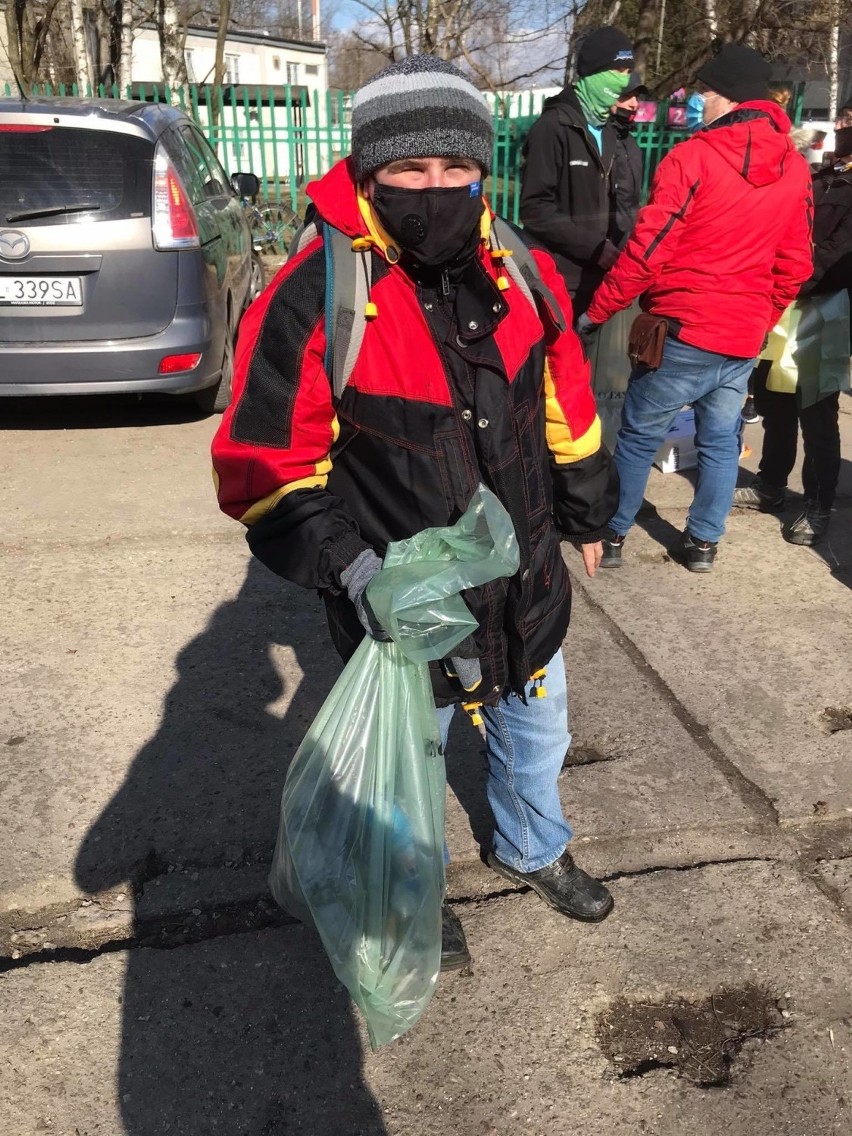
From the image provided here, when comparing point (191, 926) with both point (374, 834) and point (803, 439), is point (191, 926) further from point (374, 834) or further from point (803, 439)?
point (803, 439)

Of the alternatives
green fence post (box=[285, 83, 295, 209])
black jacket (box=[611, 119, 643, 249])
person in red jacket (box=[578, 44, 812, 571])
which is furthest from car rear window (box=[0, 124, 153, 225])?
green fence post (box=[285, 83, 295, 209])

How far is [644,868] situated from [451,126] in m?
1.86

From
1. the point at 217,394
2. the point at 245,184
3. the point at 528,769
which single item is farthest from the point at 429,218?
the point at 245,184

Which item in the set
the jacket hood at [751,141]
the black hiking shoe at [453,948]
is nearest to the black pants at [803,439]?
the jacket hood at [751,141]

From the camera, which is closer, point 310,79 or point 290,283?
point 290,283

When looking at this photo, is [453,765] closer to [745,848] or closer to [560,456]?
[745,848]

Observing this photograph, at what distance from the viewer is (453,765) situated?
2959mm

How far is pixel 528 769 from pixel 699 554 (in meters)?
2.24

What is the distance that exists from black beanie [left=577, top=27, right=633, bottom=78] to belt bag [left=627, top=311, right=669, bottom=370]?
4.43 ft

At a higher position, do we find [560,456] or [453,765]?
[560,456]

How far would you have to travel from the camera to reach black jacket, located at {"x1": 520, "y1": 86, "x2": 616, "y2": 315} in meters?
4.52

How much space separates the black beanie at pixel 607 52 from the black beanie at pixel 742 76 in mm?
923

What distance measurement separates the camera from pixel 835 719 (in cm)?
319

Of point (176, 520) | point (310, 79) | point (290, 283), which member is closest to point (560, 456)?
point (290, 283)
